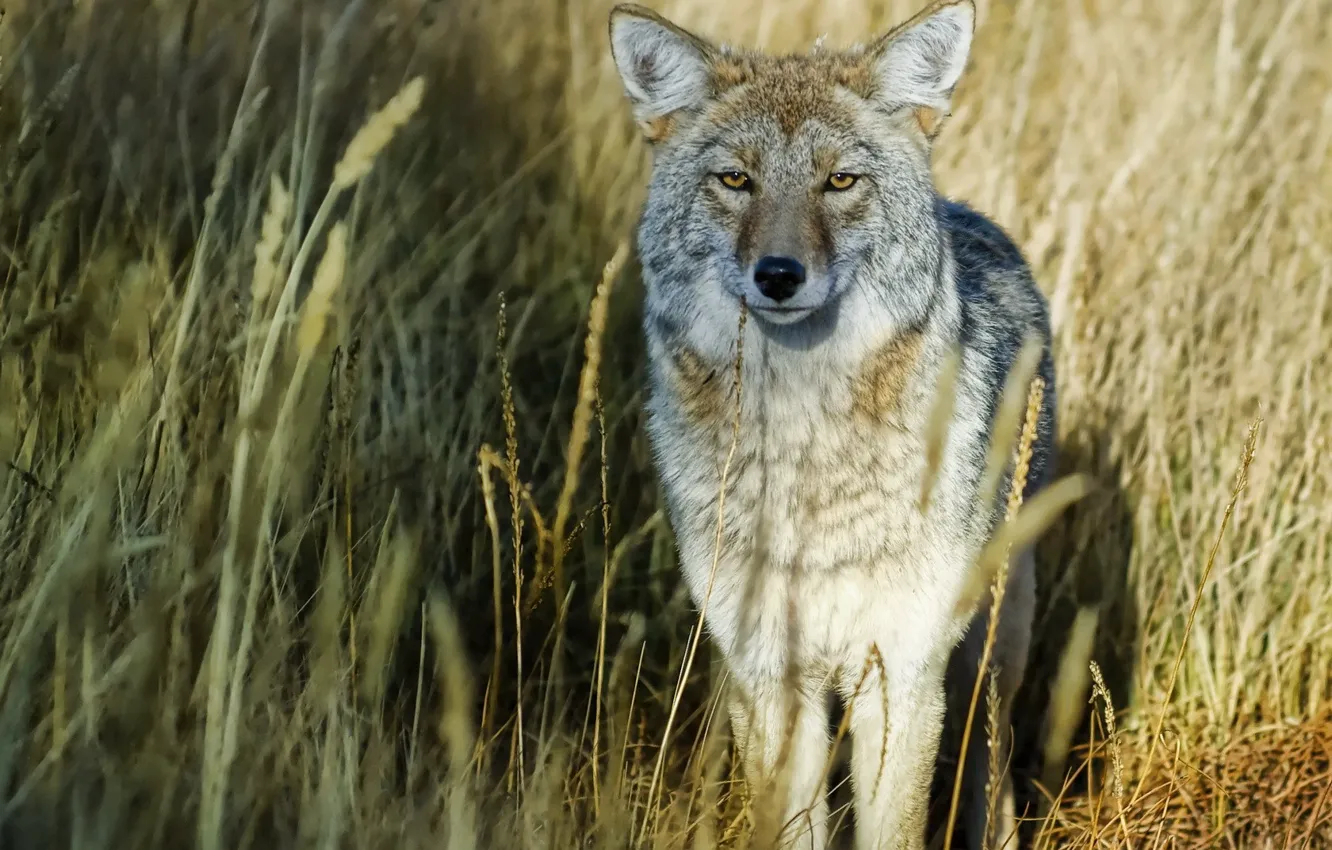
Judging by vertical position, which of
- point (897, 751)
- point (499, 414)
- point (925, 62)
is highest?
point (925, 62)

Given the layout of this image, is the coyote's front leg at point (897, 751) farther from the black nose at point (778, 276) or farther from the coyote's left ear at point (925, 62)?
the coyote's left ear at point (925, 62)

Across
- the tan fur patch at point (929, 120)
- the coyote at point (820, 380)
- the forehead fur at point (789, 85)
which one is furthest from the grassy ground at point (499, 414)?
the tan fur patch at point (929, 120)

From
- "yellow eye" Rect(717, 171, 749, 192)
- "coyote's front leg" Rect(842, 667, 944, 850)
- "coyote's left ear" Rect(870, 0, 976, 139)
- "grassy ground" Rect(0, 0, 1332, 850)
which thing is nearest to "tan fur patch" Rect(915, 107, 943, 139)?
"coyote's left ear" Rect(870, 0, 976, 139)

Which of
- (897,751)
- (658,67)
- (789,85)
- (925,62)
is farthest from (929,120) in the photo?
(897,751)

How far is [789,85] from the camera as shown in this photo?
301 cm

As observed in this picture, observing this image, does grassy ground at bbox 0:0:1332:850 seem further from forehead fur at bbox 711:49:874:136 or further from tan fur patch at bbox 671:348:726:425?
forehead fur at bbox 711:49:874:136

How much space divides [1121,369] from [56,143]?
10.3 feet

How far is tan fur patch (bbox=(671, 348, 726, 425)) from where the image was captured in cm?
295

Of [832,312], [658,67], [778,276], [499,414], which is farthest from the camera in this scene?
[499,414]

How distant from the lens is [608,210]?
4445 mm

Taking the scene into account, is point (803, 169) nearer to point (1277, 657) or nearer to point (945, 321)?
point (945, 321)

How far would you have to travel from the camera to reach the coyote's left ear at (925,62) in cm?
294

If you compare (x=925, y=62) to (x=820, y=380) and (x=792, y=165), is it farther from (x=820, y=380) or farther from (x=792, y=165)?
(x=820, y=380)

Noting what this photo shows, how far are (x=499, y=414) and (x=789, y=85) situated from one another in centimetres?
130
